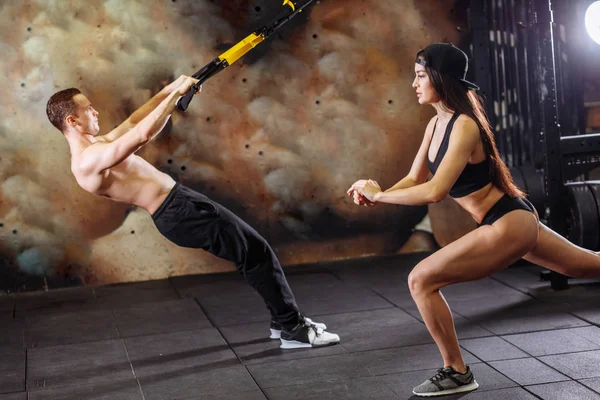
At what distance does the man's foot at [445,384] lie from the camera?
3.61m

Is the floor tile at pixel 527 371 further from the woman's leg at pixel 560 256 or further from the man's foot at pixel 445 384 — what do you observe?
the woman's leg at pixel 560 256

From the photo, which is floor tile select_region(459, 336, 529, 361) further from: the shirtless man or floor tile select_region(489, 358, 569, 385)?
the shirtless man

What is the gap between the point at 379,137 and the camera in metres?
7.14

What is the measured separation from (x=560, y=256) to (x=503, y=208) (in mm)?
374

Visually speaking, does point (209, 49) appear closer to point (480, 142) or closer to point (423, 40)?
point (423, 40)

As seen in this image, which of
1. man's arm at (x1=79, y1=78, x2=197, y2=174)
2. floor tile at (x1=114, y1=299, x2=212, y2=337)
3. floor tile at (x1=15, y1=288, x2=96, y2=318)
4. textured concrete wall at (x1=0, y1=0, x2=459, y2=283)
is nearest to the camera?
man's arm at (x1=79, y1=78, x2=197, y2=174)

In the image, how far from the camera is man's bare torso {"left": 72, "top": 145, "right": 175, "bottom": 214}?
4.50 metres

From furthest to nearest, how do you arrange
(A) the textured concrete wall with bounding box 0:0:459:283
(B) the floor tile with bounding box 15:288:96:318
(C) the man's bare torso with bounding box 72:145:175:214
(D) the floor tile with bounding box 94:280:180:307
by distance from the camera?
(A) the textured concrete wall with bounding box 0:0:459:283 < (D) the floor tile with bounding box 94:280:180:307 < (B) the floor tile with bounding box 15:288:96:318 < (C) the man's bare torso with bounding box 72:145:175:214

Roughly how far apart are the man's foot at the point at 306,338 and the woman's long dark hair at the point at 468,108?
153 cm

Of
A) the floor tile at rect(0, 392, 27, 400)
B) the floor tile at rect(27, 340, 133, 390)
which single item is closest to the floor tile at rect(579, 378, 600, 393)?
the floor tile at rect(27, 340, 133, 390)

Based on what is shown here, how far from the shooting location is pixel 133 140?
4.18 meters

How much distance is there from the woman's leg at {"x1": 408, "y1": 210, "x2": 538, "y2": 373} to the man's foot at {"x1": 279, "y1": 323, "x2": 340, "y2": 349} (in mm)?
1183

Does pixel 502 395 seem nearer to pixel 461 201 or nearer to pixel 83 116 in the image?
pixel 461 201

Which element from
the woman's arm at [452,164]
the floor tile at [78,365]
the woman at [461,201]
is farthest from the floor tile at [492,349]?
the floor tile at [78,365]
